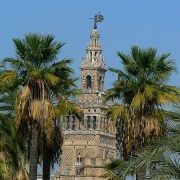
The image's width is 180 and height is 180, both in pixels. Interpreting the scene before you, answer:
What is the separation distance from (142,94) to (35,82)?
179 inches

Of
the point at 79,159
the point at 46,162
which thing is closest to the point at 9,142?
the point at 46,162

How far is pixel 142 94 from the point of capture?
36.1 metres

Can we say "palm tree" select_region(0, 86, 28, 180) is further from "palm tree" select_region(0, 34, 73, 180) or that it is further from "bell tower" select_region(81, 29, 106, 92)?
"bell tower" select_region(81, 29, 106, 92)

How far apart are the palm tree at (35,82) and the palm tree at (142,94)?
313 cm

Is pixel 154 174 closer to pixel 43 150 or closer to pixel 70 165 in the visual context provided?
pixel 43 150

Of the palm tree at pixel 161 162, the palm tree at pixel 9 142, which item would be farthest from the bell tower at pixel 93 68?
the palm tree at pixel 161 162

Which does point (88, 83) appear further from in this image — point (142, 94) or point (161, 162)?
point (161, 162)

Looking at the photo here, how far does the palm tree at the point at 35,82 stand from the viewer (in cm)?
3372

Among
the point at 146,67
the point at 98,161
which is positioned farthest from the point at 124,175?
the point at 98,161

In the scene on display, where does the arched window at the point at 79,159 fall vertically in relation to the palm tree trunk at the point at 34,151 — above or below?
above

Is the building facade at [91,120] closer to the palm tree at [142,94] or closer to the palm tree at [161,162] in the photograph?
the palm tree at [142,94]

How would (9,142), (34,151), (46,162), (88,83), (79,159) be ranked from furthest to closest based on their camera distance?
(88,83)
(79,159)
(9,142)
(46,162)
(34,151)

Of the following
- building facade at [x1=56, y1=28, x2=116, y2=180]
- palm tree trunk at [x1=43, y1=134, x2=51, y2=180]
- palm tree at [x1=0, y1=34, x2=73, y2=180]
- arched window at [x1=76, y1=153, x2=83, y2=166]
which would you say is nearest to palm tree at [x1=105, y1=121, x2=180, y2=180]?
palm tree at [x1=0, y1=34, x2=73, y2=180]

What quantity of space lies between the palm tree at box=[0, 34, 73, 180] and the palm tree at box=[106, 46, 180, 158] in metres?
3.13
